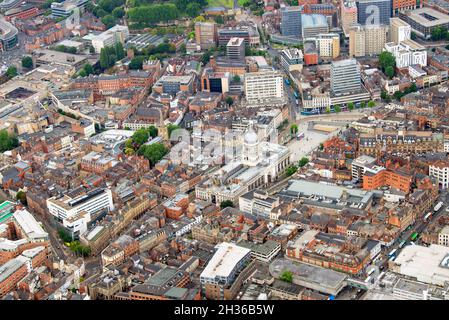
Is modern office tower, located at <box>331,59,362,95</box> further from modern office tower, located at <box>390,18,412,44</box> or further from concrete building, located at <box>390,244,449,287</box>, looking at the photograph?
concrete building, located at <box>390,244,449,287</box>

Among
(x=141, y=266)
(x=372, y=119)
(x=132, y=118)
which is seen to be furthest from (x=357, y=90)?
(x=141, y=266)

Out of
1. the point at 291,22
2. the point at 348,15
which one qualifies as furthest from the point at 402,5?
the point at 291,22

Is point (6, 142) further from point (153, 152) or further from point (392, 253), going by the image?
point (392, 253)

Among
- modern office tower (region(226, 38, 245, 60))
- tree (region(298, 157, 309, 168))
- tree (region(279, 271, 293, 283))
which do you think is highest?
modern office tower (region(226, 38, 245, 60))

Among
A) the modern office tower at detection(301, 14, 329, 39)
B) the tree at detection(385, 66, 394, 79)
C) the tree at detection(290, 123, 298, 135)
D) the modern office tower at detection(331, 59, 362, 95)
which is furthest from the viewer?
the modern office tower at detection(301, 14, 329, 39)

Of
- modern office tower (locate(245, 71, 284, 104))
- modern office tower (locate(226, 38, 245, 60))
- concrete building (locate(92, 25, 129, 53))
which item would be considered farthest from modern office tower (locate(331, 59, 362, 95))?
concrete building (locate(92, 25, 129, 53))

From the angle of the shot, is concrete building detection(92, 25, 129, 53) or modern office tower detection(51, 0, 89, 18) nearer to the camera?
concrete building detection(92, 25, 129, 53)

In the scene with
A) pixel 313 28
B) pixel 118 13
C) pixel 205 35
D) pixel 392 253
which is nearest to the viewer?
pixel 392 253
